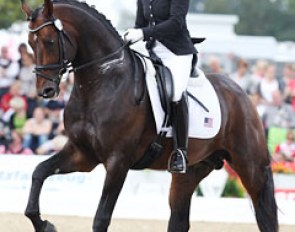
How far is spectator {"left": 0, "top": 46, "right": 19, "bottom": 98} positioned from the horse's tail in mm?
5069

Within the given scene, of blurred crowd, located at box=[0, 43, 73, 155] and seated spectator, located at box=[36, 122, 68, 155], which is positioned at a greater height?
blurred crowd, located at box=[0, 43, 73, 155]

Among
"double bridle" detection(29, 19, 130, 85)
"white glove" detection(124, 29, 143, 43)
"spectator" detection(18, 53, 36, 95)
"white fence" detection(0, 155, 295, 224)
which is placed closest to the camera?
"double bridle" detection(29, 19, 130, 85)

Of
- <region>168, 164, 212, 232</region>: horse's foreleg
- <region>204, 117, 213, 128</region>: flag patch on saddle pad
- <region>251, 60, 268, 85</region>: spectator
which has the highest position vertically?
<region>204, 117, 213, 128</region>: flag patch on saddle pad

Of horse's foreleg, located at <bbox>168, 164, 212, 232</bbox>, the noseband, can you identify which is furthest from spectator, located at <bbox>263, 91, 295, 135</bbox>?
the noseband

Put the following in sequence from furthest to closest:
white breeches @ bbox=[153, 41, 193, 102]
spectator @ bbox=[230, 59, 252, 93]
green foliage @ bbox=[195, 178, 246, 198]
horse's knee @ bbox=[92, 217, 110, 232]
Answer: spectator @ bbox=[230, 59, 252, 93] → green foliage @ bbox=[195, 178, 246, 198] → white breeches @ bbox=[153, 41, 193, 102] → horse's knee @ bbox=[92, 217, 110, 232]

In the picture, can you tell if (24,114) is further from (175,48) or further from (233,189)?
(175,48)

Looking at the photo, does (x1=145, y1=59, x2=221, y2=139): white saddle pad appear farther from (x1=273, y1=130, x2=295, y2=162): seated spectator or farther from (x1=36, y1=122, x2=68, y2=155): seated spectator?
(x1=36, y1=122, x2=68, y2=155): seated spectator

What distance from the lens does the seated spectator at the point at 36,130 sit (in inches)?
425

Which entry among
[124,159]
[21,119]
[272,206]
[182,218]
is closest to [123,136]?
[124,159]

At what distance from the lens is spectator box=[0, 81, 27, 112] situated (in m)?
11.0

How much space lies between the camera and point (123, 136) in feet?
19.3

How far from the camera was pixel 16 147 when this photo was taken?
10.8m

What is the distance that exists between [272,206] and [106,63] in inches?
81.2

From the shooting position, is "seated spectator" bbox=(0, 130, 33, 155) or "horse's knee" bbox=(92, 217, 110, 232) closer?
"horse's knee" bbox=(92, 217, 110, 232)
